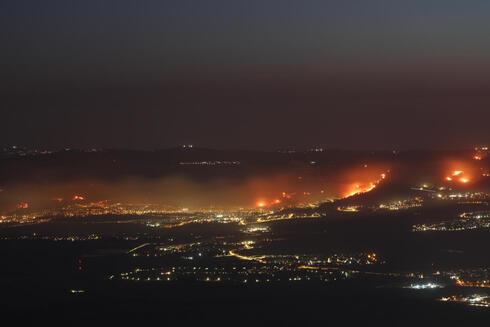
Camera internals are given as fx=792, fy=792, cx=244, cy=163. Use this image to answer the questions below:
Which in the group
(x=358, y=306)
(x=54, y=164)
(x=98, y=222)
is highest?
(x=54, y=164)

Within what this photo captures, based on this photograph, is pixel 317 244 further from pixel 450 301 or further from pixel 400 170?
pixel 400 170

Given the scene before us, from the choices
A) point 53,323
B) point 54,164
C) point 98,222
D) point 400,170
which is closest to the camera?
point 53,323

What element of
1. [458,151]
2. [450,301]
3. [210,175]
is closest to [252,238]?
[450,301]

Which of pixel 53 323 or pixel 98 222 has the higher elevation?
pixel 98 222

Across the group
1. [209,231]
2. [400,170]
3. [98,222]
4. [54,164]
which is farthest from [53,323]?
[400,170]

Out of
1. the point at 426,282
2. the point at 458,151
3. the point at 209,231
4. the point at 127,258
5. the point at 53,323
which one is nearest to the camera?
the point at 53,323

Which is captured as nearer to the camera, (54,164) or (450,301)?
(450,301)

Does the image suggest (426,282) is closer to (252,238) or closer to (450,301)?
(450,301)

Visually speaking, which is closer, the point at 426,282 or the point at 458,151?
the point at 426,282

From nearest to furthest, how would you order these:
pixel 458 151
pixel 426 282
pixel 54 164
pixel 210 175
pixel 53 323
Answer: pixel 53 323
pixel 426 282
pixel 54 164
pixel 210 175
pixel 458 151
